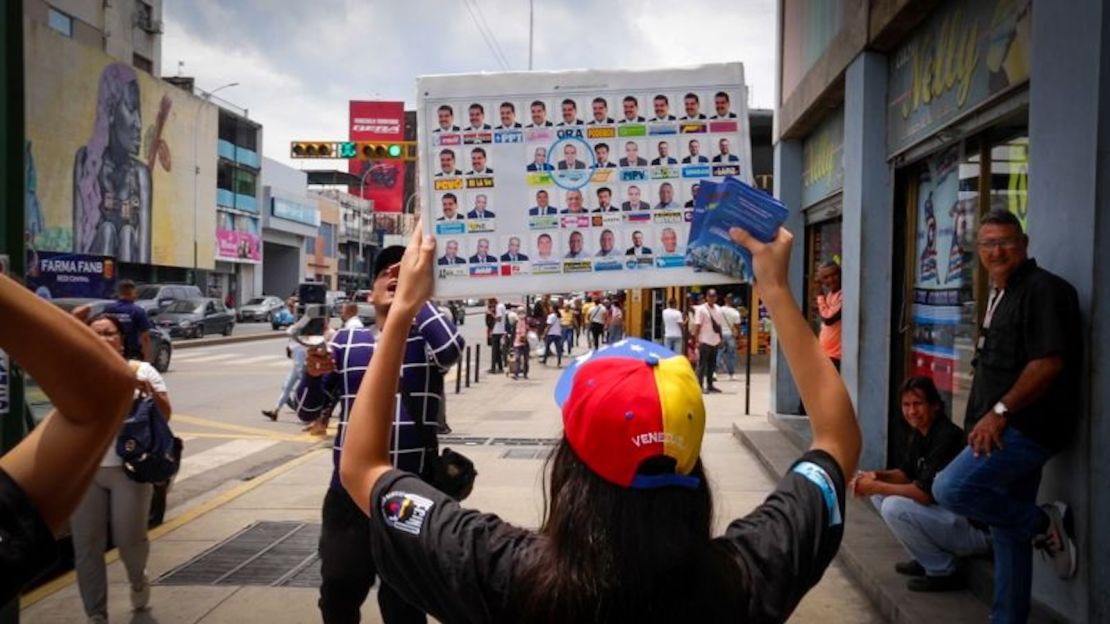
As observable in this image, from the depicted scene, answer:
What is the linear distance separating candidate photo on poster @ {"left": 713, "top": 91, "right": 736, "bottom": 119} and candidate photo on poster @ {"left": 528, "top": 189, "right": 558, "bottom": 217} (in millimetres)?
512

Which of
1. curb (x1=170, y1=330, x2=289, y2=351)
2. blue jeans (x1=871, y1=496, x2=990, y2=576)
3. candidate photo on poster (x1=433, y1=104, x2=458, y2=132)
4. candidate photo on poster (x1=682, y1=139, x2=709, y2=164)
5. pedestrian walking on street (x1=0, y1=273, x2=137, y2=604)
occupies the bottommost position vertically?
curb (x1=170, y1=330, x2=289, y2=351)

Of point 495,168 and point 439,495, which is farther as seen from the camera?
point 495,168

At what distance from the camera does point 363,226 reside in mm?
81438

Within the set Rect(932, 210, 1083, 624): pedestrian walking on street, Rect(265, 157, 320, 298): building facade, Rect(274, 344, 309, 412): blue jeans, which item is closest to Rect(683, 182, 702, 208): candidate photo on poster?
Rect(932, 210, 1083, 624): pedestrian walking on street

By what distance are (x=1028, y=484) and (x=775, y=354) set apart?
7472 millimetres

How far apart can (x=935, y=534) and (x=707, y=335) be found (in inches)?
455

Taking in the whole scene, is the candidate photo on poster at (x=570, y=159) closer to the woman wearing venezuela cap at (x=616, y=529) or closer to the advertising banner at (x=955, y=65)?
the woman wearing venezuela cap at (x=616, y=529)

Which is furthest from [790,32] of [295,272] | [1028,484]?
[295,272]

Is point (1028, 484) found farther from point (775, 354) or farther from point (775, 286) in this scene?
point (775, 354)

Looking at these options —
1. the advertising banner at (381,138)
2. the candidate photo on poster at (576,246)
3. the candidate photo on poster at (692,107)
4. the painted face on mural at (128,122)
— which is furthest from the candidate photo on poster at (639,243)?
the advertising banner at (381,138)

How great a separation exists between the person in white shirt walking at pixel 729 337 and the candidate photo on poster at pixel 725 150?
600 inches

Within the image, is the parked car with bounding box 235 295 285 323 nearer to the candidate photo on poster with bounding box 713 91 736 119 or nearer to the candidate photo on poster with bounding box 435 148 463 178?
the candidate photo on poster with bounding box 435 148 463 178

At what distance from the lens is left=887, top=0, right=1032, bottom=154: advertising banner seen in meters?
5.18

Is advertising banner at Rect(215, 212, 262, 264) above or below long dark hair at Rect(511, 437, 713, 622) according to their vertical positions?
above
